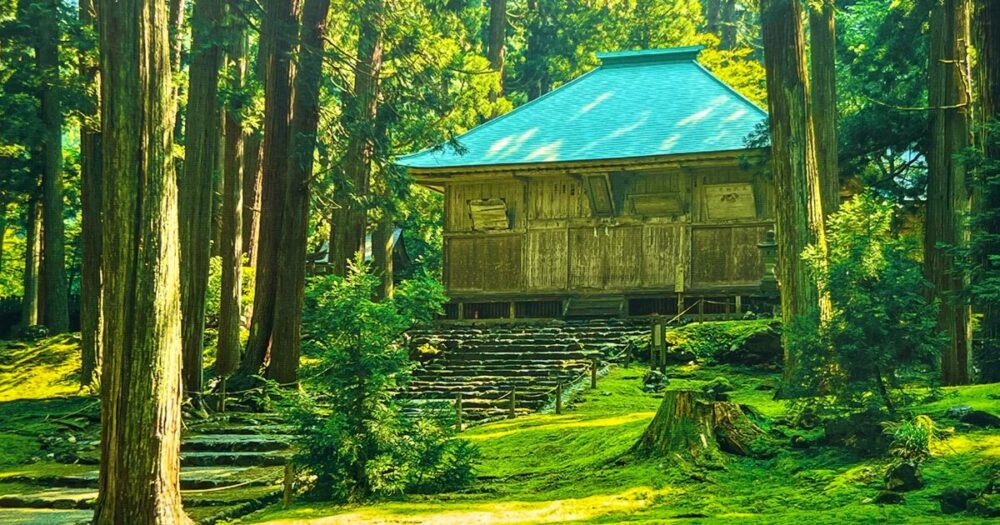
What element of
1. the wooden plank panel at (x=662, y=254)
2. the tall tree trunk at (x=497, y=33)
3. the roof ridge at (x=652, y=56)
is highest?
the tall tree trunk at (x=497, y=33)

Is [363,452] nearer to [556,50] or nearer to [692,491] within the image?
[692,491]

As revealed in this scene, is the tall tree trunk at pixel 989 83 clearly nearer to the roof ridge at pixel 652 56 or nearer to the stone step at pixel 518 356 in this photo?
the stone step at pixel 518 356

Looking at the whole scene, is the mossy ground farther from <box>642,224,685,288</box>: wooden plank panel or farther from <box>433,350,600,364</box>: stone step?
<box>642,224,685,288</box>: wooden plank panel

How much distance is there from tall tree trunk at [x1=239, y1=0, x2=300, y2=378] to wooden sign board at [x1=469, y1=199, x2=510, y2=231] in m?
9.61

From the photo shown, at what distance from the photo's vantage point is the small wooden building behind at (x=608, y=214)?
2558 centimetres

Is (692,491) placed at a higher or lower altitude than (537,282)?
lower

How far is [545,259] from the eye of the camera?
27234mm

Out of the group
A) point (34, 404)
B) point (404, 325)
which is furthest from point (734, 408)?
point (34, 404)

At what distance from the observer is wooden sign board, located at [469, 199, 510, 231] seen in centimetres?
2762

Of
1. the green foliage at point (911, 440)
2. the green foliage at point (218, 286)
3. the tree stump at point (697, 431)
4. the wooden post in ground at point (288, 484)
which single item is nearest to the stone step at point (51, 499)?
the wooden post in ground at point (288, 484)

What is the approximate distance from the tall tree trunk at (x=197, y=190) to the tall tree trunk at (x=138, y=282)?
8.21 meters

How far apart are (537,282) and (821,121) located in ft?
32.8

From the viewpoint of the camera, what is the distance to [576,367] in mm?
19016

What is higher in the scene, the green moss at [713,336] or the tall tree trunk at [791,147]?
the tall tree trunk at [791,147]
